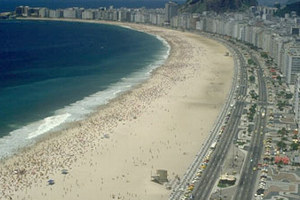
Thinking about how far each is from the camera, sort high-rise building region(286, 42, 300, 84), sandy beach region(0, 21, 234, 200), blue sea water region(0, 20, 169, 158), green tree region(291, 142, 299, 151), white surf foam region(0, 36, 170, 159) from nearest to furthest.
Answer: sandy beach region(0, 21, 234, 200) → green tree region(291, 142, 299, 151) → white surf foam region(0, 36, 170, 159) → blue sea water region(0, 20, 169, 158) → high-rise building region(286, 42, 300, 84)

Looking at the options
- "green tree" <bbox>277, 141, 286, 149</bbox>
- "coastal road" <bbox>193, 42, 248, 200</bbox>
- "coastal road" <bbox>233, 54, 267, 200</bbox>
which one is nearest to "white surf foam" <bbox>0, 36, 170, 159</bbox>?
"coastal road" <bbox>193, 42, 248, 200</bbox>

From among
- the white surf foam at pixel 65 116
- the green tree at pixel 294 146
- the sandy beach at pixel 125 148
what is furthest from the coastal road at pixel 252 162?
the white surf foam at pixel 65 116

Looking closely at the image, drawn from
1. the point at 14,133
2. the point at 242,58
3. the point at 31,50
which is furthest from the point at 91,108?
the point at 31,50

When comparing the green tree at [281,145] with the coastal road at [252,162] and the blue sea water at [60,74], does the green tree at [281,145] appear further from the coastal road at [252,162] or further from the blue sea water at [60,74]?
the blue sea water at [60,74]

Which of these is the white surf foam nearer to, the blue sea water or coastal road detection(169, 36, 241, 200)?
the blue sea water

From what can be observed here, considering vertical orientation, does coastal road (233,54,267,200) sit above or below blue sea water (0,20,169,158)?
below

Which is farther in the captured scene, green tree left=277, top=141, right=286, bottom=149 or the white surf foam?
the white surf foam
